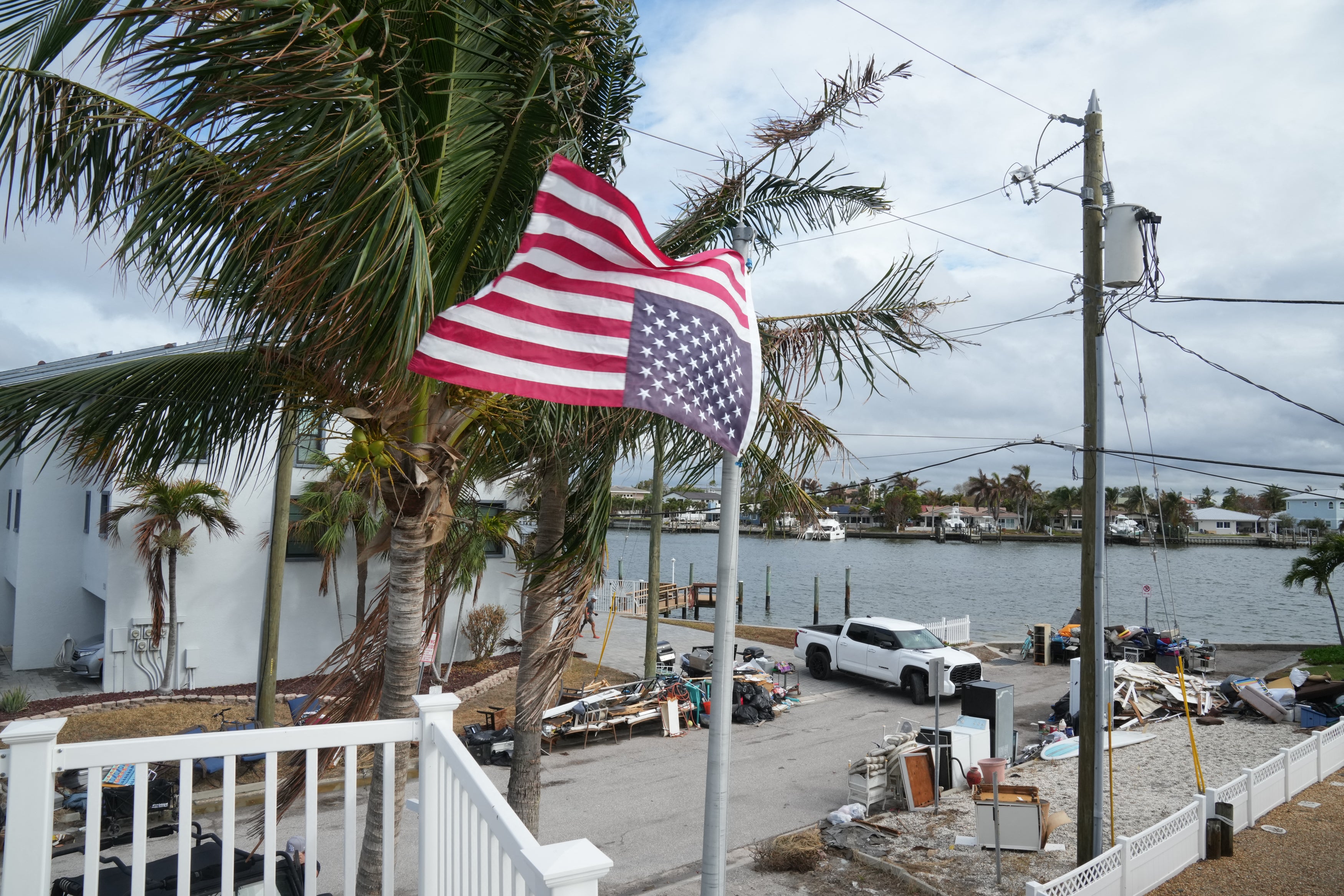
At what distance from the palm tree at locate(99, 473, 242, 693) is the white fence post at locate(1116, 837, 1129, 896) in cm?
1580

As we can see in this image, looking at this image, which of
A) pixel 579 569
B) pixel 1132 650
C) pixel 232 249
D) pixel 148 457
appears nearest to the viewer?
pixel 232 249

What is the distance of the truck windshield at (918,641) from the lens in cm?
2122

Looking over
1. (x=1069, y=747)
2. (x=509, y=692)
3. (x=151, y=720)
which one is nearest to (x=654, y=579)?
(x=509, y=692)

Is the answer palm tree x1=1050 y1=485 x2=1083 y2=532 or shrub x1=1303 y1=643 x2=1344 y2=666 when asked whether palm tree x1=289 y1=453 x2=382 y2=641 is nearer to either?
shrub x1=1303 y1=643 x2=1344 y2=666

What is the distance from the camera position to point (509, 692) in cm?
1958

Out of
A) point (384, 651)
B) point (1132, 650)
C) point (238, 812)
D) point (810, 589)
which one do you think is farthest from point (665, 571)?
point (384, 651)

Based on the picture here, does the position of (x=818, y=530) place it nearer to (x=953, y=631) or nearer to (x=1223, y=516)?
(x=953, y=631)

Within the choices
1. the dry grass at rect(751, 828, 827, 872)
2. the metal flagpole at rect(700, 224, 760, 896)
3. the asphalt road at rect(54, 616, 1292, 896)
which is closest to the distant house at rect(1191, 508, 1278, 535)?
the asphalt road at rect(54, 616, 1292, 896)

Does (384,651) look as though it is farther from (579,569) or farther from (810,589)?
(810,589)

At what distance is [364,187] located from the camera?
4.09 meters

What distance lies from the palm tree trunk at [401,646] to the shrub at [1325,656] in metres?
28.9

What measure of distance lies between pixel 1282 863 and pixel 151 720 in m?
17.1

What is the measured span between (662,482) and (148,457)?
13.1 meters

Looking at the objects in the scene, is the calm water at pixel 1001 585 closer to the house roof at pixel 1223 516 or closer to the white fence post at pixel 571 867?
the white fence post at pixel 571 867
